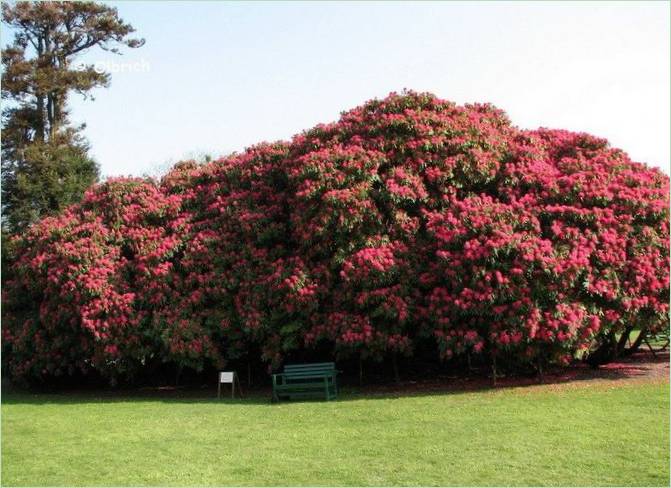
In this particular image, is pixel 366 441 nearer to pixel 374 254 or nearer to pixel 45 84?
pixel 374 254

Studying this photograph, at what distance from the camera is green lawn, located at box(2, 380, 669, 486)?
7543mm

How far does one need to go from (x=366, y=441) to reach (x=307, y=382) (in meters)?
4.69

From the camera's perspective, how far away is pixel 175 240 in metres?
15.4

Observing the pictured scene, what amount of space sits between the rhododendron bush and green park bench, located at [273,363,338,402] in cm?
63

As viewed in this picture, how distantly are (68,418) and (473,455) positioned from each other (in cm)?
724

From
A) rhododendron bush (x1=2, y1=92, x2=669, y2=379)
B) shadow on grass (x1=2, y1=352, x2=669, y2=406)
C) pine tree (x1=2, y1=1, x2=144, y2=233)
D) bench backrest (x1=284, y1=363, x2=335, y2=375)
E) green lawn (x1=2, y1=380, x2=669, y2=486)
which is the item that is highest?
pine tree (x1=2, y1=1, x2=144, y2=233)

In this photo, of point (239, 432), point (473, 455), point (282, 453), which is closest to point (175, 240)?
point (239, 432)

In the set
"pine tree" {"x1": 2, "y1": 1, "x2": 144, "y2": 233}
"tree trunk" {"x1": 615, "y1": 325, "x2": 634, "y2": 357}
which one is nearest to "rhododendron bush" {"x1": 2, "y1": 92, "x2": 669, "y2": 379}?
"tree trunk" {"x1": 615, "y1": 325, "x2": 634, "y2": 357}

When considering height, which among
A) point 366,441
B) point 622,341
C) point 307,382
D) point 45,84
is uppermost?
point 45,84

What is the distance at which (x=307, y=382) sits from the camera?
13625mm

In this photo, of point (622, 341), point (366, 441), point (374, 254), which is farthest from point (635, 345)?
point (366, 441)

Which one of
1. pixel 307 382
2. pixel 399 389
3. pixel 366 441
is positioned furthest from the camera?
pixel 399 389

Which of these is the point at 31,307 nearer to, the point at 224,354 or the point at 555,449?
the point at 224,354

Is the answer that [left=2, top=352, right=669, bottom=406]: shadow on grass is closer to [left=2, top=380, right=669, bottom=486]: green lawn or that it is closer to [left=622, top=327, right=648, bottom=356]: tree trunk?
[left=622, top=327, right=648, bottom=356]: tree trunk
